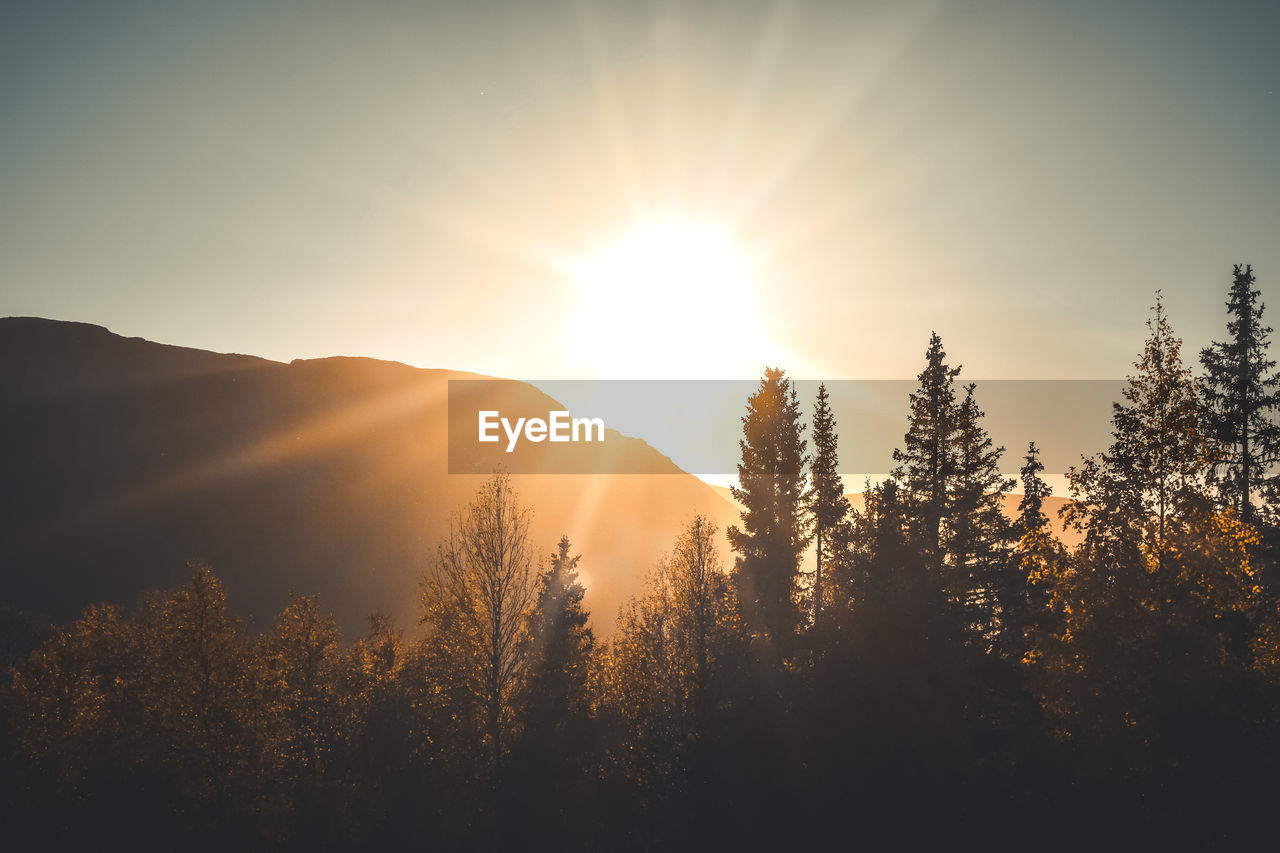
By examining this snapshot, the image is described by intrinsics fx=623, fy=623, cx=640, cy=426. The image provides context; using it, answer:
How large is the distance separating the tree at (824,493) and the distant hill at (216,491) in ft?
337

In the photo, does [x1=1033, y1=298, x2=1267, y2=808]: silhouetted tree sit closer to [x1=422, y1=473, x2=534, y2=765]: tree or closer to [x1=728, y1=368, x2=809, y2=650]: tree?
[x1=728, y1=368, x2=809, y2=650]: tree

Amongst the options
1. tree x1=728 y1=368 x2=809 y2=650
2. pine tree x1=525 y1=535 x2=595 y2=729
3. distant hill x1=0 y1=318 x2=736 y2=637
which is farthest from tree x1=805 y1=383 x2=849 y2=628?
distant hill x1=0 y1=318 x2=736 y2=637

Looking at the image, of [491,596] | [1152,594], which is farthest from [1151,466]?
[491,596]

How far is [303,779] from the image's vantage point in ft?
85.4

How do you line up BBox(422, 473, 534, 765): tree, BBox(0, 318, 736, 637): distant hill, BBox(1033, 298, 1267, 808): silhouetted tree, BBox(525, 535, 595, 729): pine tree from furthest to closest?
1. BBox(0, 318, 736, 637): distant hill
2. BBox(525, 535, 595, 729): pine tree
3. BBox(422, 473, 534, 765): tree
4. BBox(1033, 298, 1267, 808): silhouetted tree

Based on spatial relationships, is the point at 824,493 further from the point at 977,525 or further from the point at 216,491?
the point at 216,491

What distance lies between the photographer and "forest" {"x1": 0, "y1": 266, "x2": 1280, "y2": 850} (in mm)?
16531

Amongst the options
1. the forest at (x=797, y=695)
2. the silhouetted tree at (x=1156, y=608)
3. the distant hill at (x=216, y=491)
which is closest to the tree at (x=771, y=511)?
the forest at (x=797, y=695)

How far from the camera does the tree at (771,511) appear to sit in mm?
31969

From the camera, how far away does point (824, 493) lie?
125 ft

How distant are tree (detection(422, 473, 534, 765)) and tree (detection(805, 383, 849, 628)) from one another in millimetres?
18655

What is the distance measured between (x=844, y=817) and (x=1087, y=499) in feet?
45.2

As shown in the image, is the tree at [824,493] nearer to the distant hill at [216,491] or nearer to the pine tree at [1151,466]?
the pine tree at [1151,466]

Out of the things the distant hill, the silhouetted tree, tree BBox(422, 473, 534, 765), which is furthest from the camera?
the distant hill
